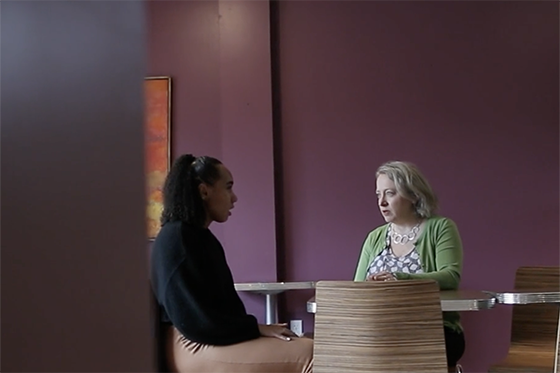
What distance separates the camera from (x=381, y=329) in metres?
2.13

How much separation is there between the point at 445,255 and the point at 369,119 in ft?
4.36

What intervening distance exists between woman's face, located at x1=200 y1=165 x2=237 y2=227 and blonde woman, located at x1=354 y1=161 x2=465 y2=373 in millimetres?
662

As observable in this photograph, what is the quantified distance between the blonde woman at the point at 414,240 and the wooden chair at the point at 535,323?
32 centimetres

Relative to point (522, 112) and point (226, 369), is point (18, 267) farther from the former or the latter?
point (522, 112)

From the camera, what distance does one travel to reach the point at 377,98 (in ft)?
12.8

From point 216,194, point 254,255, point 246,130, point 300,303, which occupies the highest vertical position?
point 246,130

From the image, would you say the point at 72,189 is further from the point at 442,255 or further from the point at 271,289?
the point at 271,289

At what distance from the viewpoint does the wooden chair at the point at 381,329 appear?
2.12 m

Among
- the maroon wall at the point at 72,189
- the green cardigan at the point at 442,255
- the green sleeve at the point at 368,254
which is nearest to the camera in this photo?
the maroon wall at the point at 72,189

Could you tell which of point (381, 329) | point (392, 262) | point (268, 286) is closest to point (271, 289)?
point (268, 286)

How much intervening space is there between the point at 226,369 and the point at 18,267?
160cm

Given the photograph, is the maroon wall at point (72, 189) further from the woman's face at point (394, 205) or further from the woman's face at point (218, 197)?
the woman's face at point (394, 205)

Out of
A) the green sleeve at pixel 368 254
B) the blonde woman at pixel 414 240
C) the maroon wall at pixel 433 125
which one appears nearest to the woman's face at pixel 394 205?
the blonde woman at pixel 414 240

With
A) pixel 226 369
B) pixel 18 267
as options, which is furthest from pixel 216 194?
pixel 18 267
